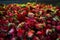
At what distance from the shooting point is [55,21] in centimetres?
370

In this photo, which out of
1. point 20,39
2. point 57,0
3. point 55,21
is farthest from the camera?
point 57,0

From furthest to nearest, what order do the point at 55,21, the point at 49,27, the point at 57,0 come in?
the point at 57,0 → the point at 55,21 → the point at 49,27

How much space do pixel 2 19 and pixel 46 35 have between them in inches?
39.5

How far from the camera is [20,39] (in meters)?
3.23

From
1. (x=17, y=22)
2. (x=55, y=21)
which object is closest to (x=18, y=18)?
(x=17, y=22)

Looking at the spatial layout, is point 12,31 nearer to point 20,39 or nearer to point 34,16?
point 20,39

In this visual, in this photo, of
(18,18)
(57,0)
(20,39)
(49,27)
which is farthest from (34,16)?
(57,0)

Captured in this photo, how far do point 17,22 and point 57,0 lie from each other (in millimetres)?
3312

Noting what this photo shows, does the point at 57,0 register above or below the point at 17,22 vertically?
below

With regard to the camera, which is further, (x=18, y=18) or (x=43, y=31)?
(x=18, y=18)

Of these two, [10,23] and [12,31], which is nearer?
[12,31]

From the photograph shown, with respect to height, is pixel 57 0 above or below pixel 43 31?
below

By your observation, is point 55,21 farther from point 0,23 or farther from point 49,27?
point 0,23

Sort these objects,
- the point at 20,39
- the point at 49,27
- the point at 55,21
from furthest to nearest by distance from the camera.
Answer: the point at 55,21
the point at 49,27
the point at 20,39
